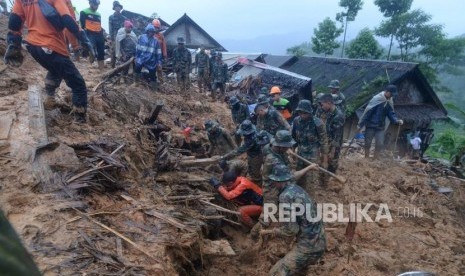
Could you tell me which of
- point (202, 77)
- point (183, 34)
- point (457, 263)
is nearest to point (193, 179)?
point (457, 263)

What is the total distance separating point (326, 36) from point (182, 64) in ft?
63.7

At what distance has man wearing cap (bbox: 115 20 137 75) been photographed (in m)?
10.6

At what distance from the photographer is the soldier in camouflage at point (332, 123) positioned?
7391 mm

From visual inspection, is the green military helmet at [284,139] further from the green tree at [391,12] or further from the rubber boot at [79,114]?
the green tree at [391,12]

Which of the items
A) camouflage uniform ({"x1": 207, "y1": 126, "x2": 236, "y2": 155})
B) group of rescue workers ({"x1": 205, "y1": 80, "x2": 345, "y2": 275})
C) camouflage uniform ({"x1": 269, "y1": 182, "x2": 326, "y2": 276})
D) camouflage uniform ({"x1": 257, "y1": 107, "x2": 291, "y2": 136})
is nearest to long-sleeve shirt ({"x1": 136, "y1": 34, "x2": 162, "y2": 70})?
group of rescue workers ({"x1": 205, "y1": 80, "x2": 345, "y2": 275})

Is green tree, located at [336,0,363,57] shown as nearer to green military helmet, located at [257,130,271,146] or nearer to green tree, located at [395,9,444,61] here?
green tree, located at [395,9,444,61]

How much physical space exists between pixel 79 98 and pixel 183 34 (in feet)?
56.3

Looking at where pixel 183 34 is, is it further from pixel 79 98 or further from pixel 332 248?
pixel 332 248

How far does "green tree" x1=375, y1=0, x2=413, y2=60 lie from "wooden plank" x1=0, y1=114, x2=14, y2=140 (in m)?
23.3

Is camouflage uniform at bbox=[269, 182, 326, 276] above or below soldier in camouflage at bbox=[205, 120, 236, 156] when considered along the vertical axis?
below

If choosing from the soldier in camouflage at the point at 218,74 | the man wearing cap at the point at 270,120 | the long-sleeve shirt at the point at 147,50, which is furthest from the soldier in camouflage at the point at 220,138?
the soldier in camouflage at the point at 218,74

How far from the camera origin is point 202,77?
14.7 metres

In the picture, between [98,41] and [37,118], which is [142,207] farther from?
[98,41]

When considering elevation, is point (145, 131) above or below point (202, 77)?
below
